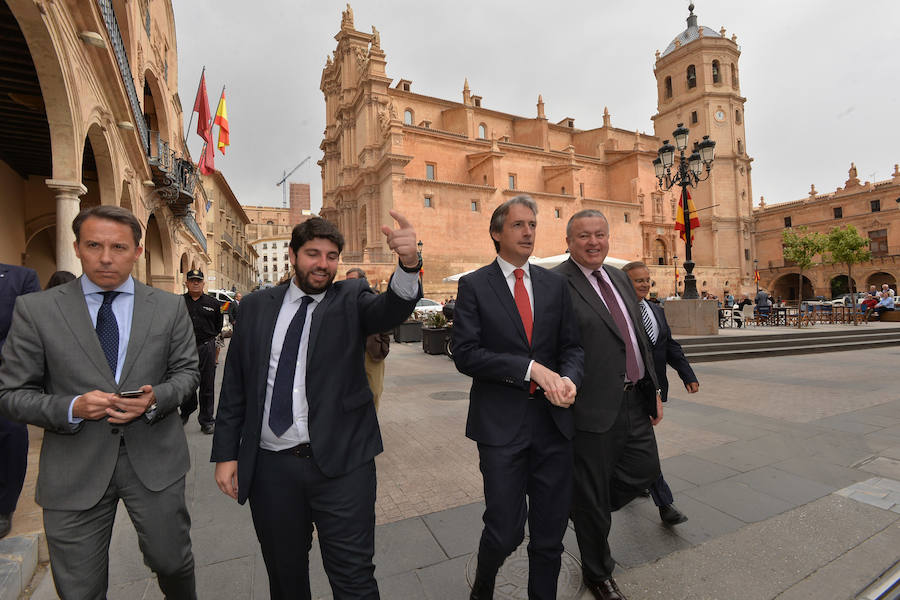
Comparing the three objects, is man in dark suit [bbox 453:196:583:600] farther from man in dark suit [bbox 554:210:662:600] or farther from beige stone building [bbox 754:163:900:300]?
beige stone building [bbox 754:163:900:300]

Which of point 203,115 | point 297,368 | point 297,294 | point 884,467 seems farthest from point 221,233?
point 884,467

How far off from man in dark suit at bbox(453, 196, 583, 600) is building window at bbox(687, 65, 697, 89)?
2533 inches

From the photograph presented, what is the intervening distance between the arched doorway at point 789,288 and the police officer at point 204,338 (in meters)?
65.6

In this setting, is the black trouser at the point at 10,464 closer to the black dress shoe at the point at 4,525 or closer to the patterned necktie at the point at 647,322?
the black dress shoe at the point at 4,525

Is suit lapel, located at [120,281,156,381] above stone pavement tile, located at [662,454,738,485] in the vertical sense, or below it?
above

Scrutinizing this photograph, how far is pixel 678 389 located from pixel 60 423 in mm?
8617

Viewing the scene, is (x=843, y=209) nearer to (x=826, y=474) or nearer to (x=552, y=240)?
(x=552, y=240)

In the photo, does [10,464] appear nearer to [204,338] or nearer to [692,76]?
[204,338]

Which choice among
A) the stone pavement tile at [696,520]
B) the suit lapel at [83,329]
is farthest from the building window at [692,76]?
the suit lapel at [83,329]

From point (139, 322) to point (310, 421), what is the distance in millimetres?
979

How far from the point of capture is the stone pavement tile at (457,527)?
2898mm

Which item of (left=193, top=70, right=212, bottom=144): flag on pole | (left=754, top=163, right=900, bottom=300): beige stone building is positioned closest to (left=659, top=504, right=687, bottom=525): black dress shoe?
(left=193, top=70, right=212, bottom=144): flag on pole

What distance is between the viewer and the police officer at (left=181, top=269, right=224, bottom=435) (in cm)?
590

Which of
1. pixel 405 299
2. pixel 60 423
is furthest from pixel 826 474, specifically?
pixel 60 423
